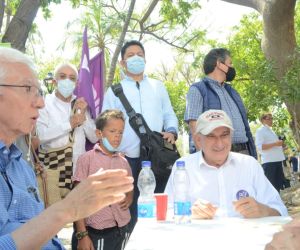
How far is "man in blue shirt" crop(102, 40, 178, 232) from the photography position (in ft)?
13.7

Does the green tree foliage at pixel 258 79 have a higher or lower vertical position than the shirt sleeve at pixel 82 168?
higher

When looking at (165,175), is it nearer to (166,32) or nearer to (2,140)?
(2,140)

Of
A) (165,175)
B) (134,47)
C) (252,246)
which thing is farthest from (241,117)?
(252,246)

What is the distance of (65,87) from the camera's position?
4.33 meters

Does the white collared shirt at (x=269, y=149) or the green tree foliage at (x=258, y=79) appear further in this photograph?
the white collared shirt at (x=269, y=149)

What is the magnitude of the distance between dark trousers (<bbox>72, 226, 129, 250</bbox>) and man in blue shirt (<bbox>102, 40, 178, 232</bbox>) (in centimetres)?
38

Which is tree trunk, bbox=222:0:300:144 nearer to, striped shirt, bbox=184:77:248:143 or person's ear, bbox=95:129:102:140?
striped shirt, bbox=184:77:248:143

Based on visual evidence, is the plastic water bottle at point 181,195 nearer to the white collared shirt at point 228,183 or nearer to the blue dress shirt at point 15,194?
the white collared shirt at point 228,183

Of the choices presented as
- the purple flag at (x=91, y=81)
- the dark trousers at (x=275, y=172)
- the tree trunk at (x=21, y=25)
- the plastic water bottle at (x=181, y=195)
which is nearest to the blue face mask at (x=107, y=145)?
the purple flag at (x=91, y=81)

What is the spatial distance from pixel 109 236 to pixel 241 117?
157cm

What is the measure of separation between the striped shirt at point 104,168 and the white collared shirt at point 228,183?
82 cm

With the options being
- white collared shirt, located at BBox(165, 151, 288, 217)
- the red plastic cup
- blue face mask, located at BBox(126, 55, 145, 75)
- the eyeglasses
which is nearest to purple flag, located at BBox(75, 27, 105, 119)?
blue face mask, located at BBox(126, 55, 145, 75)

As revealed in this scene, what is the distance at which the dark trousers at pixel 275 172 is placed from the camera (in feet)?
31.3

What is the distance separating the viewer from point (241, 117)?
4.29 meters
